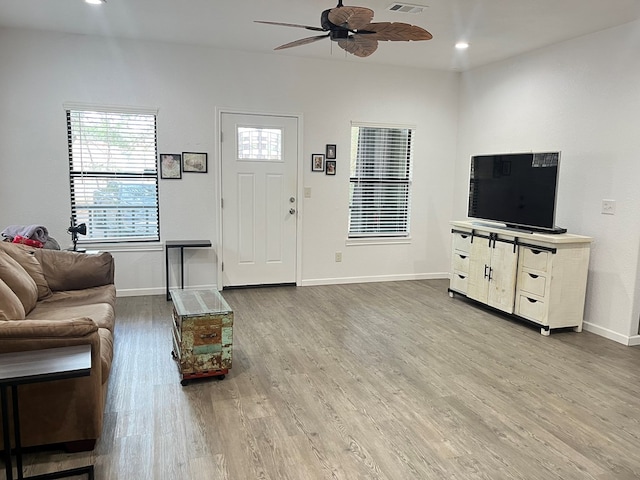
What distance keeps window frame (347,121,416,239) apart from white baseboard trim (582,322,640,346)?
2469mm

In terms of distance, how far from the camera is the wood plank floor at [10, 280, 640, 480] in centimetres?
226

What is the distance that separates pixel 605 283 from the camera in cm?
424

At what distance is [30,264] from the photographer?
335 centimetres

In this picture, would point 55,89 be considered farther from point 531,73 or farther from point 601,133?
point 601,133

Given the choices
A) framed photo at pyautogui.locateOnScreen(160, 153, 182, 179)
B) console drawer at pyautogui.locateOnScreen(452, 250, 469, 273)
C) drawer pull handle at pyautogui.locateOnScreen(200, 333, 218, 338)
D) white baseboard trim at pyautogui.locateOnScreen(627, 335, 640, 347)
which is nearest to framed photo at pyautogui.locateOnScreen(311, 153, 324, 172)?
framed photo at pyautogui.locateOnScreen(160, 153, 182, 179)

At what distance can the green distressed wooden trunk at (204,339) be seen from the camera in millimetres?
3006

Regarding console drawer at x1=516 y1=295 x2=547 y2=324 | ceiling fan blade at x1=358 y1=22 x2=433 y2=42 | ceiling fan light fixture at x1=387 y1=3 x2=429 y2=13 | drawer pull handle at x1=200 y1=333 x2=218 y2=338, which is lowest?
console drawer at x1=516 y1=295 x2=547 y2=324

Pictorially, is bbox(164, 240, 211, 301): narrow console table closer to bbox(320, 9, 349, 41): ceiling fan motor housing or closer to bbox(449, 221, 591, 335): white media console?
bbox(320, 9, 349, 41): ceiling fan motor housing

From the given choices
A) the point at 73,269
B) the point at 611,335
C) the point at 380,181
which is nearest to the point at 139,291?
the point at 73,269

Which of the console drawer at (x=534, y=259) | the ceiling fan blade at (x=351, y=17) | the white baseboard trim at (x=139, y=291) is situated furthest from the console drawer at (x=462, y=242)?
the white baseboard trim at (x=139, y=291)

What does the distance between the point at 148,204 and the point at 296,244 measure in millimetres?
1777

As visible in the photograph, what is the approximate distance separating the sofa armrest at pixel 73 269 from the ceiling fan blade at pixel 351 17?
8.40 feet

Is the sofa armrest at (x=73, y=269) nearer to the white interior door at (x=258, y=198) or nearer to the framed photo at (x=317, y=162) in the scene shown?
the white interior door at (x=258, y=198)

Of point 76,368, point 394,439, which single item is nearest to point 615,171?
point 394,439
